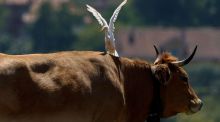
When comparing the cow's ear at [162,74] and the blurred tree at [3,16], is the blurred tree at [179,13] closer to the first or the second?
the blurred tree at [3,16]

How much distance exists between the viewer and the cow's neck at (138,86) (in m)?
20.2

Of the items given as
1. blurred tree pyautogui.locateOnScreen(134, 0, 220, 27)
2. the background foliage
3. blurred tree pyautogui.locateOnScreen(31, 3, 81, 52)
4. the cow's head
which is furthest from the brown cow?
blurred tree pyautogui.locateOnScreen(134, 0, 220, 27)

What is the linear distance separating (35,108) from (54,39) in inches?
5575

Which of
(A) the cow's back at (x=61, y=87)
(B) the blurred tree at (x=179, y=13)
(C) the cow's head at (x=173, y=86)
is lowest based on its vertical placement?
(B) the blurred tree at (x=179, y=13)

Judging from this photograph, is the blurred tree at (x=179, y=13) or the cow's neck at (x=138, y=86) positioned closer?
the cow's neck at (x=138, y=86)

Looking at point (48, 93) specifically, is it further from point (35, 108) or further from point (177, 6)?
point (177, 6)

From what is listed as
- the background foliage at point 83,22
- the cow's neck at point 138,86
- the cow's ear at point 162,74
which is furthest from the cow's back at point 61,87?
the background foliage at point 83,22

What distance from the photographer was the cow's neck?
2019 centimetres

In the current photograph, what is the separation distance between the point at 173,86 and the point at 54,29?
148 meters

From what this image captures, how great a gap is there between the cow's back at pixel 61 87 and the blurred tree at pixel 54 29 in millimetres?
Result: 130042

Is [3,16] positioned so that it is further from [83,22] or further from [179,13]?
[179,13]

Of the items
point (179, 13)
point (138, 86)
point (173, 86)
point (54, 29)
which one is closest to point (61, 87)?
point (138, 86)

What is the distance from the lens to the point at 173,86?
824 inches

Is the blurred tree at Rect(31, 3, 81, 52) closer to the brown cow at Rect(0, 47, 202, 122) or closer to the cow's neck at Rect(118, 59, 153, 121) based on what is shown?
the brown cow at Rect(0, 47, 202, 122)
